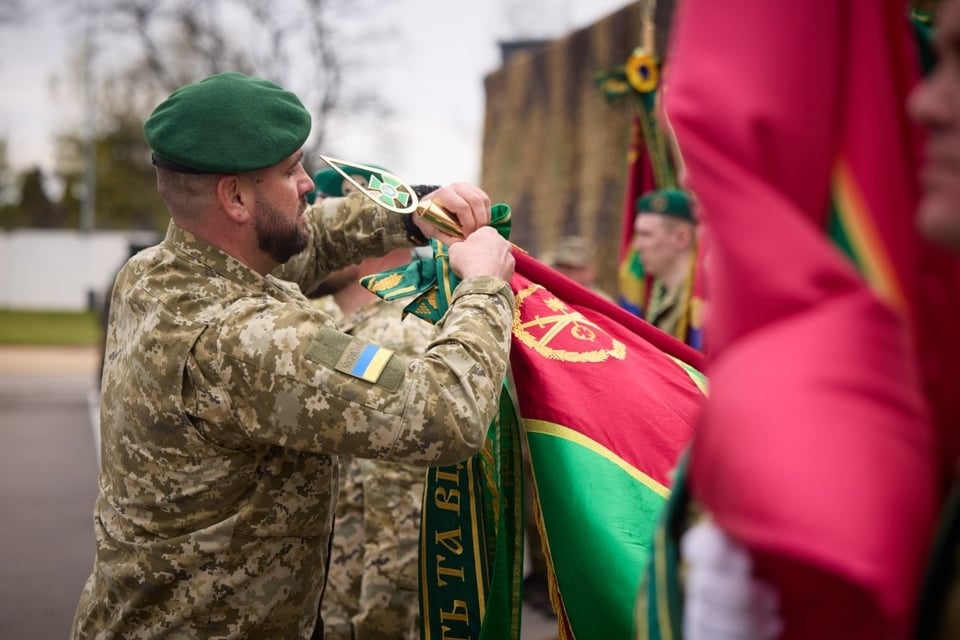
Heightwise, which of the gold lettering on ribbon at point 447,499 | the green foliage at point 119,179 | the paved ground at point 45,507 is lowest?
the green foliage at point 119,179

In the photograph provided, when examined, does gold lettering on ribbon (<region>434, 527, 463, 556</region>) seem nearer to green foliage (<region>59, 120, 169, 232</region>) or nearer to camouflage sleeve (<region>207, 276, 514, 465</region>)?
camouflage sleeve (<region>207, 276, 514, 465</region>)

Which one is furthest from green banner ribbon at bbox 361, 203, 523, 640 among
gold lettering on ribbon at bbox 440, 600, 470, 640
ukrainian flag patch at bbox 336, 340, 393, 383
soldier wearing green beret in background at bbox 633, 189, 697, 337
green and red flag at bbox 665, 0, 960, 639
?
Result: soldier wearing green beret in background at bbox 633, 189, 697, 337

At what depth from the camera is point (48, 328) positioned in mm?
27797

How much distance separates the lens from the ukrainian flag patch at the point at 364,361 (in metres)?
2.01

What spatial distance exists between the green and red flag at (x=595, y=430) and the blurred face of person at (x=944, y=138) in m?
1.08

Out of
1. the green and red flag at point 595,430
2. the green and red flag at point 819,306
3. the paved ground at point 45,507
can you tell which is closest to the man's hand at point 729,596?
the green and red flag at point 819,306

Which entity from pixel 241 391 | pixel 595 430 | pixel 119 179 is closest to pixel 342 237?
pixel 241 391

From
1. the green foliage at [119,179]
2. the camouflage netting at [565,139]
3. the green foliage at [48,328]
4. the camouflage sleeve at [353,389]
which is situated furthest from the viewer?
the green foliage at [119,179]

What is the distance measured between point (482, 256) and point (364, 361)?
43 centimetres

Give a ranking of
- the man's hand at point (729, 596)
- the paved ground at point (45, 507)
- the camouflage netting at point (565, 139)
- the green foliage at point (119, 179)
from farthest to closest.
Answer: the green foliage at point (119, 179) → the camouflage netting at point (565, 139) → the paved ground at point (45, 507) → the man's hand at point (729, 596)

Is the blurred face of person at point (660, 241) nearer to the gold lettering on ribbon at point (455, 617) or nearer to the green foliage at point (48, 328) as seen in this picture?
the gold lettering on ribbon at point (455, 617)

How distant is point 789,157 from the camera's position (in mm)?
1161

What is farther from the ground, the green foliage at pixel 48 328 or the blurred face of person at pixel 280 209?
the blurred face of person at pixel 280 209

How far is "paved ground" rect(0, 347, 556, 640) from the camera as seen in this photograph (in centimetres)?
541
